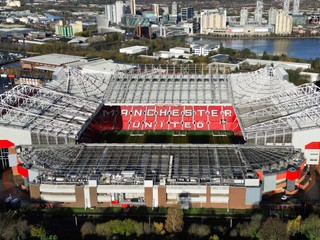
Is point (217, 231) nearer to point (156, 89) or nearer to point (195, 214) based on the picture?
point (195, 214)

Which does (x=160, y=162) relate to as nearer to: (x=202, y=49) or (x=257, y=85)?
(x=257, y=85)

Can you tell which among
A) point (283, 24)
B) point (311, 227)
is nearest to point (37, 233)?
point (311, 227)

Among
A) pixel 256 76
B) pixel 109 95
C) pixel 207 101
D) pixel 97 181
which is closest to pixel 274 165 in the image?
pixel 97 181

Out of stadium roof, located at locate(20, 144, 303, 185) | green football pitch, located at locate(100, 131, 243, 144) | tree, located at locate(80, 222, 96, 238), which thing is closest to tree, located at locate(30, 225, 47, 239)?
tree, located at locate(80, 222, 96, 238)

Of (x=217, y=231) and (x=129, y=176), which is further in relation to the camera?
(x=129, y=176)

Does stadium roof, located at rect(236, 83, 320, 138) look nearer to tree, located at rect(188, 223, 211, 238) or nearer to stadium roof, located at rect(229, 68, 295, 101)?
stadium roof, located at rect(229, 68, 295, 101)
